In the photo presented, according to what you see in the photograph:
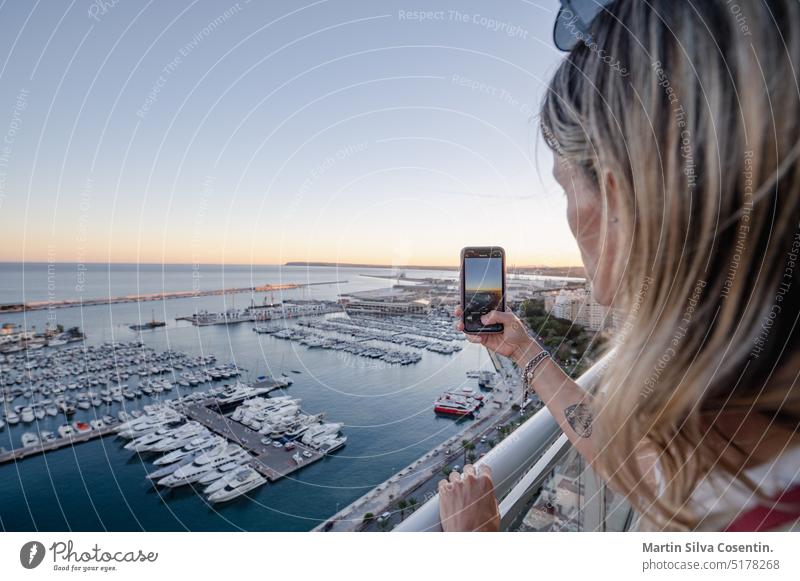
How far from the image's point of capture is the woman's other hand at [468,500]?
A: 47cm

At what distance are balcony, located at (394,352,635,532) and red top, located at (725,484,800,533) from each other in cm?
17

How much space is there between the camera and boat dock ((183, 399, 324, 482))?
3123 millimetres

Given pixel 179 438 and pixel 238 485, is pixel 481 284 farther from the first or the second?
pixel 179 438

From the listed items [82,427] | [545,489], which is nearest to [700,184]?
[545,489]

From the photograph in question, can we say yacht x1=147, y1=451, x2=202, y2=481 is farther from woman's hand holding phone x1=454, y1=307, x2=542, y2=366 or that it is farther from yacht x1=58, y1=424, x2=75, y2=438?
woman's hand holding phone x1=454, y1=307, x2=542, y2=366

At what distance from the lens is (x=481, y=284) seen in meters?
0.66

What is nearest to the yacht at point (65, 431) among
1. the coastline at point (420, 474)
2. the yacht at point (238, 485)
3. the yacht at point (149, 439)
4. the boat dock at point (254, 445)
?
the yacht at point (149, 439)

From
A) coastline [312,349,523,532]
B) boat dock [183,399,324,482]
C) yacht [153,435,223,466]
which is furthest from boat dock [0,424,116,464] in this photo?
coastline [312,349,523,532]

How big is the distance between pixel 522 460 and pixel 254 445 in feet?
10.9

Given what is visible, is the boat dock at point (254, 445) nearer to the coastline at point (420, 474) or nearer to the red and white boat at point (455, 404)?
the coastline at point (420, 474)

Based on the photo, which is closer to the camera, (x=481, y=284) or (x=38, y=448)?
(x=481, y=284)

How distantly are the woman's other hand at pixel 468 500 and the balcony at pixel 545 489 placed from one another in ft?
0.05

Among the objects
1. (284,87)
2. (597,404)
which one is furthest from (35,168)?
(597,404)
